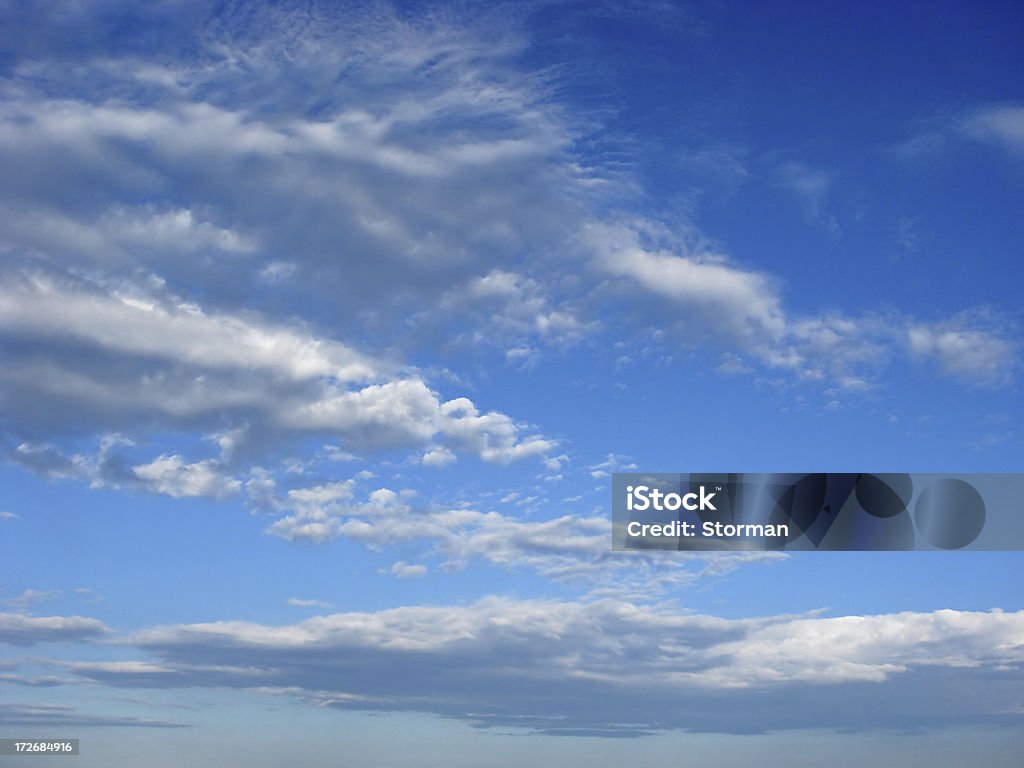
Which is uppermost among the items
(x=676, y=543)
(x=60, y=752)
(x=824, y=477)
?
(x=824, y=477)

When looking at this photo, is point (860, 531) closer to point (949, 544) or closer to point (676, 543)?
point (949, 544)

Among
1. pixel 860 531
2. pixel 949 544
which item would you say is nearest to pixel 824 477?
pixel 860 531

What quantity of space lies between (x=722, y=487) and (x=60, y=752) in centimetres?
5750

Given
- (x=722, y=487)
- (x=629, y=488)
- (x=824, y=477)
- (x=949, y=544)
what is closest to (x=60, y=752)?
(x=629, y=488)

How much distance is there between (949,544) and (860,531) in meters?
6.88

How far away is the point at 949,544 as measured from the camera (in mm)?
80125

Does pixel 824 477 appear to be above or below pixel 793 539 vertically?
above

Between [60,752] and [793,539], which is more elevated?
[793,539]

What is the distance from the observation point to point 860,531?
81.0 meters

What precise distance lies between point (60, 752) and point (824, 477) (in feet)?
215

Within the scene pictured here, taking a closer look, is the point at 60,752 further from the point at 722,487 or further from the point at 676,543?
the point at 722,487

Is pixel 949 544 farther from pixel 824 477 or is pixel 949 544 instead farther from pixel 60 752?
pixel 60 752

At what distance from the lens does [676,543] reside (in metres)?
79.2

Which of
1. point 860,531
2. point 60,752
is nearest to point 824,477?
point 860,531
